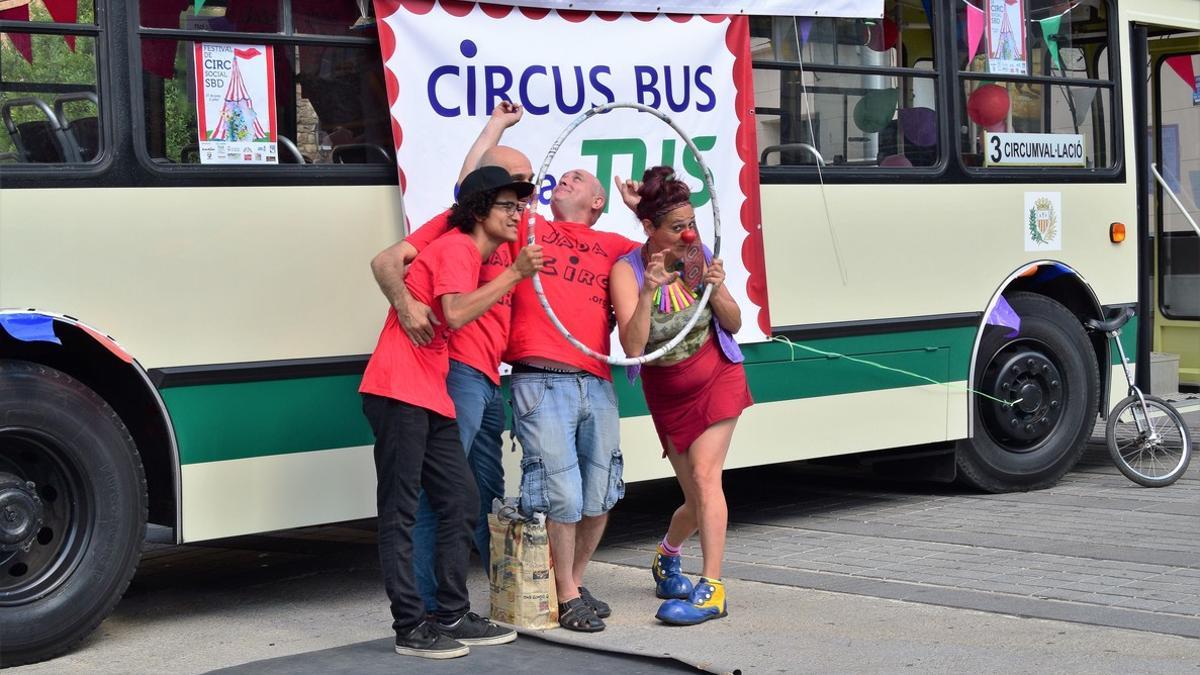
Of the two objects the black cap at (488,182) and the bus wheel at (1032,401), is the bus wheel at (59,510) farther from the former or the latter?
the bus wheel at (1032,401)

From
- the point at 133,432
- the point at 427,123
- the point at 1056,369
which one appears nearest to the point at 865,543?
the point at 1056,369

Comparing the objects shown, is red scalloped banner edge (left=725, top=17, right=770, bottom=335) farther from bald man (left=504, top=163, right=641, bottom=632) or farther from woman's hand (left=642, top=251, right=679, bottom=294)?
woman's hand (left=642, top=251, right=679, bottom=294)

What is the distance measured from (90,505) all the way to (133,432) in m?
0.39

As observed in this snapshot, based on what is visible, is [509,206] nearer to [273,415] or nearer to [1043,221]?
[273,415]

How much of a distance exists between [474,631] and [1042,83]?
4920mm

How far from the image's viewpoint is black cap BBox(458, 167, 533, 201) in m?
5.46

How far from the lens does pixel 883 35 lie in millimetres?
8031

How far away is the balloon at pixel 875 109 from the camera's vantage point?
7.94m

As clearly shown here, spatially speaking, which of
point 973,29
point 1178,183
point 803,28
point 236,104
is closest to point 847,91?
point 803,28

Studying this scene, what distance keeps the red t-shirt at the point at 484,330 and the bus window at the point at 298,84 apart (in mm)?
696

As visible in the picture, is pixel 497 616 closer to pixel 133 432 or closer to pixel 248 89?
pixel 133 432

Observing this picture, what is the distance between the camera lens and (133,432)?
5.92 metres

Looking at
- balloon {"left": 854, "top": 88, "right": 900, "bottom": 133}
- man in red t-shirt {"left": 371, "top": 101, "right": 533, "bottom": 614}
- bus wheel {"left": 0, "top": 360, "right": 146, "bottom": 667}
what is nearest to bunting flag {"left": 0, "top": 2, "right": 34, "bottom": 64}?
bus wheel {"left": 0, "top": 360, "right": 146, "bottom": 667}

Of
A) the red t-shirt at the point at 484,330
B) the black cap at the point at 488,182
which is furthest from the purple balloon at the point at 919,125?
the black cap at the point at 488,182
